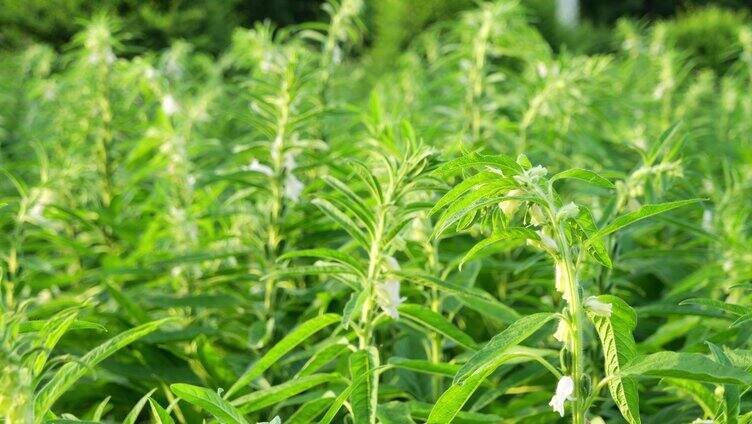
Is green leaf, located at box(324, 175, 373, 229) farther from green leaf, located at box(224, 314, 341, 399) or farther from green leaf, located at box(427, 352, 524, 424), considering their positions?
green leaf, located at box(427, 352, 524, 424)

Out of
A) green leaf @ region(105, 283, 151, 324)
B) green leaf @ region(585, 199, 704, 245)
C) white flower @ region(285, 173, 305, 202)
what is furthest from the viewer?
white flower @ region(285, 173, 305, 202)

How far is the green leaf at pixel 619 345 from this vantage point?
4.41ft

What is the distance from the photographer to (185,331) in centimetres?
228

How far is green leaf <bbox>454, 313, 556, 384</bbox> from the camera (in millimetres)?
1270

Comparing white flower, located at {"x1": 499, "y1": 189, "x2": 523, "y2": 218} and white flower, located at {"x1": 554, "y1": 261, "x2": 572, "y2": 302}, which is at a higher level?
white flower, located at {"x1": 499, "y1": 189, "x2": 523, "y2": 218}

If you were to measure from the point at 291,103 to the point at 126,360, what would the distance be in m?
0.80

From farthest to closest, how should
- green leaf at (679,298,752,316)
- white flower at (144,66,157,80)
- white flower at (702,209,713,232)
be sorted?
white flower at (144,66,157,80) < white flower at (702,209,713,232) < green leaf at (679,298,752,316)

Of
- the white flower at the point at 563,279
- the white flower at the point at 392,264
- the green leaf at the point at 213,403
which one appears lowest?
the white flower at the point at 563,279

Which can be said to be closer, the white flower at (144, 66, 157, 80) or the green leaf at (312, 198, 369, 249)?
the green leaf at (312, 198, 369, 249)

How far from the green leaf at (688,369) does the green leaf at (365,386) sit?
423 millimetres

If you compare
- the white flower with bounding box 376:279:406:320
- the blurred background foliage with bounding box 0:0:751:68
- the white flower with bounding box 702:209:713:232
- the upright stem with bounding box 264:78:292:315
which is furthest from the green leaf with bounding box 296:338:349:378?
the blurred background foliage with bounding box 0:0:751:68

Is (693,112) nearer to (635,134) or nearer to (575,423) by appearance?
(635,134)

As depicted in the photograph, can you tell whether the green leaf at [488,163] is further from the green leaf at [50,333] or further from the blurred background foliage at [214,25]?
the blurred background foliage at [214,25]

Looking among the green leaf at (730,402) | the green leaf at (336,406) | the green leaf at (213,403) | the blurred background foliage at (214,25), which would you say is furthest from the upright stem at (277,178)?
the blurred background foliage at (214,25)
